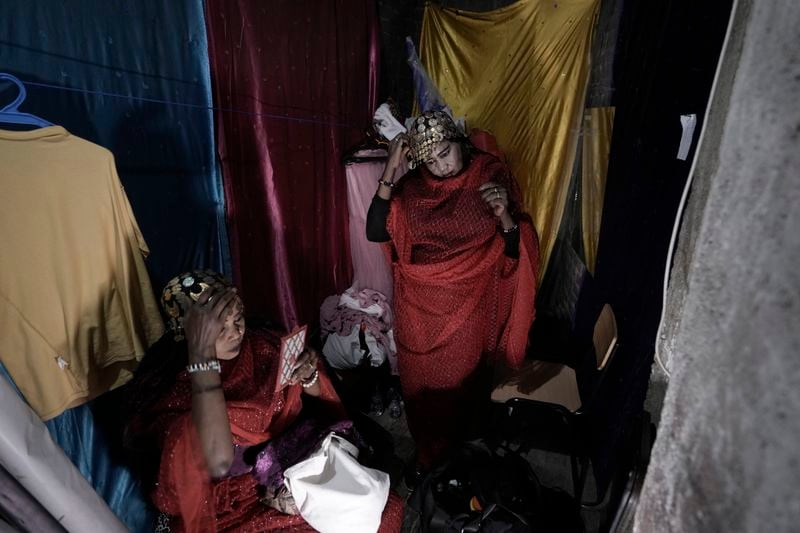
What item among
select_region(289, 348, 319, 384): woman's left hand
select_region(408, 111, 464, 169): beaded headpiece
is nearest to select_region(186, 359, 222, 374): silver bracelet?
select_region(289, 348, 319, 384): woman's left hand

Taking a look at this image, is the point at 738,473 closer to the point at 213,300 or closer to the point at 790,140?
the point at 790,140

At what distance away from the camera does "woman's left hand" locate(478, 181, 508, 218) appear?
162cm

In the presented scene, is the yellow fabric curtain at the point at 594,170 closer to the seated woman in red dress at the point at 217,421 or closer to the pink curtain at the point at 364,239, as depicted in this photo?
the pink curtain at the point at 364,239

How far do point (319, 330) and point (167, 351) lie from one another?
1487 millimetres

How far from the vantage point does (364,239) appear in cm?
267

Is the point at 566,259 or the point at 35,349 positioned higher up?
the point at 35,349

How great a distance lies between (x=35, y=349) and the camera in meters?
0.99

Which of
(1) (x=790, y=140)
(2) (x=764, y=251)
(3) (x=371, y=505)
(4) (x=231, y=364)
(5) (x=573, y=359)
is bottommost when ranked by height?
(5) (x=573, y=359)

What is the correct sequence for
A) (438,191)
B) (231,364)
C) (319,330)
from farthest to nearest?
(319,330)
(438,191)
(231,364)

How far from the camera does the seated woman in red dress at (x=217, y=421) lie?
107 centimetres

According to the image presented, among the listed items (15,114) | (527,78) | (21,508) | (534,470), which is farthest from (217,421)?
(527,78)

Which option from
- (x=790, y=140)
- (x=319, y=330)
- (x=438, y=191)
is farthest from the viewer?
(x=319, y=330)

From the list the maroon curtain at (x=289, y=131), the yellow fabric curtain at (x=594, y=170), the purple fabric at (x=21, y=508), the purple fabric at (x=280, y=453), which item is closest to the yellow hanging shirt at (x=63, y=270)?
the purple fabric at (x=280, y=453)

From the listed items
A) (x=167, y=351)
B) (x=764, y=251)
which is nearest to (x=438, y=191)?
(x=167, y=351)
